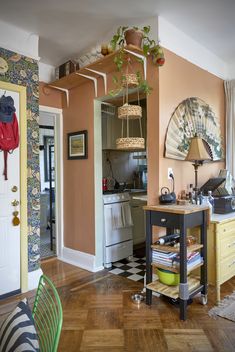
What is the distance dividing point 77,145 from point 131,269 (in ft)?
5.67

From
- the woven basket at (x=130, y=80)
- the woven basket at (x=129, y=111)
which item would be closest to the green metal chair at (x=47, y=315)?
the woven basket at (x=129, y=111)

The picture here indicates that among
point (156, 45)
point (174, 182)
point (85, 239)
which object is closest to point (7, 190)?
point (85, 239)

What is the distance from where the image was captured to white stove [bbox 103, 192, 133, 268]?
3.33m

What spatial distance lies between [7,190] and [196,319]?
2.06 m

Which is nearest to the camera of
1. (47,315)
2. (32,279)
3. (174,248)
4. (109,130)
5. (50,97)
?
(47,315)

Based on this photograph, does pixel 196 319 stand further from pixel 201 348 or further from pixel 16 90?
pixel 16 90

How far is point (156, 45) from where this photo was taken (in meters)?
2.48

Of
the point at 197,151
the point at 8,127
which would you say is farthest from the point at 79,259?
the point at 197,151

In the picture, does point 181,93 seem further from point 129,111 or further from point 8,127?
point 8,127

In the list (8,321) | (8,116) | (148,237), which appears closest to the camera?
(8,321)

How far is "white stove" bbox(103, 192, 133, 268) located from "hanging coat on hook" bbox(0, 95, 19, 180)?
1.28 meters

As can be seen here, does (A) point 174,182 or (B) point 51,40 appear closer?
(A) point 174,182

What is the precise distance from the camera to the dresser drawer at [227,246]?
2.43m

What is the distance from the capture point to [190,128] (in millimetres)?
2980
